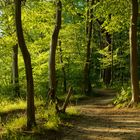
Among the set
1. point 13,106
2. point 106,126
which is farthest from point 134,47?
point 13,106

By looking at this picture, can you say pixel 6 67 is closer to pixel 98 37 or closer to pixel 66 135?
pixel 98 37

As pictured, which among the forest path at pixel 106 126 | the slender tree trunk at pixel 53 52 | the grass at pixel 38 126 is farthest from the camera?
the slender tree trunk at pixel 53 52

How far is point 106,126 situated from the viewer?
12.1 m

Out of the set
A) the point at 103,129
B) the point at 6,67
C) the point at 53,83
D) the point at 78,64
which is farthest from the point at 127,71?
the point at 103,129

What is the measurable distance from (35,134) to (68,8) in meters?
5.28

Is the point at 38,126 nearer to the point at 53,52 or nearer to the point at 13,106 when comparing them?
the point at 53,52

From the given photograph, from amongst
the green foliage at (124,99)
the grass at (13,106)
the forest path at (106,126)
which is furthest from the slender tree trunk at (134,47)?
the grass at (13,106)

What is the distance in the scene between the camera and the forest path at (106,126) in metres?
10.5

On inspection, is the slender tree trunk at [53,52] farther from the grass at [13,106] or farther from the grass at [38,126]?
the grass at [13,106]

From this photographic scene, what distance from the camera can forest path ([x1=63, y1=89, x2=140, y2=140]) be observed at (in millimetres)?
10492

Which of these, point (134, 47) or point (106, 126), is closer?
point (106, 126)

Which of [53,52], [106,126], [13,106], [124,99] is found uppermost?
[53,52]

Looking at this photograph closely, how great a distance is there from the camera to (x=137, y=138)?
997cm

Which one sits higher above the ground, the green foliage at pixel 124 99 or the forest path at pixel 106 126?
the green foliage at pixel 124 99
